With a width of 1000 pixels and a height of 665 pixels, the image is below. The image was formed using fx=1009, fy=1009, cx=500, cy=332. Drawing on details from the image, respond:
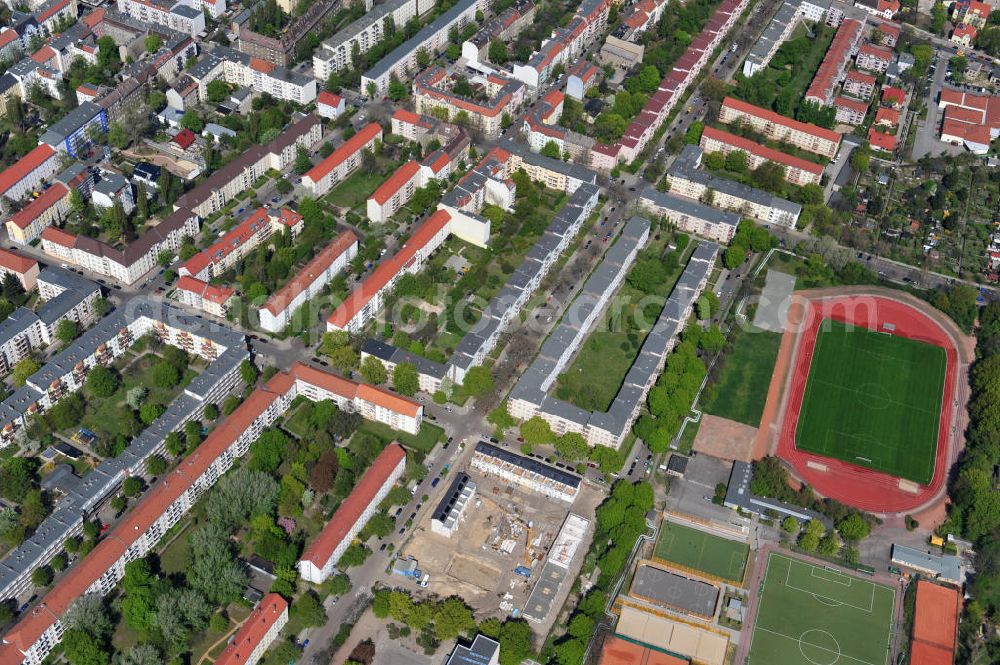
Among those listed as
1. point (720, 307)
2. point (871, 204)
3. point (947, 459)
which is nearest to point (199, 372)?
point (720, 307)

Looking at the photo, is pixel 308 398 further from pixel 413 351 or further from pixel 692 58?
pixel 692 58

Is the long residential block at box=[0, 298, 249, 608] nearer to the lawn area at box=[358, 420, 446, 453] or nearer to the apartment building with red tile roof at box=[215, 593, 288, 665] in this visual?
the lawn area at box=[358, 420, 446, 453]

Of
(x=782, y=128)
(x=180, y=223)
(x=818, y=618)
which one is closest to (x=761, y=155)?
(x=782, y=128)

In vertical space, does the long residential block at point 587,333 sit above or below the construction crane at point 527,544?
above

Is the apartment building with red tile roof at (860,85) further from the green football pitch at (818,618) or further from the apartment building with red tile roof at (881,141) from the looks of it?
the green football pitch at (818,618)

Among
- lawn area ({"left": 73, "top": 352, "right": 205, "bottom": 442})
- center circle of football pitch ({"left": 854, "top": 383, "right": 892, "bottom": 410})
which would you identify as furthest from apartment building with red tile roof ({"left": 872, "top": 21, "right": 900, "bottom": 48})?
lawn area ({"left": 73, "top": 352, "right": 205, "bottom": 442})

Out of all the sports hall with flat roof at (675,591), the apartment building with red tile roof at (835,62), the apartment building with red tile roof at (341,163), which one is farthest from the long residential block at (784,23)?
the sports hall with flat roof at (675,591)
